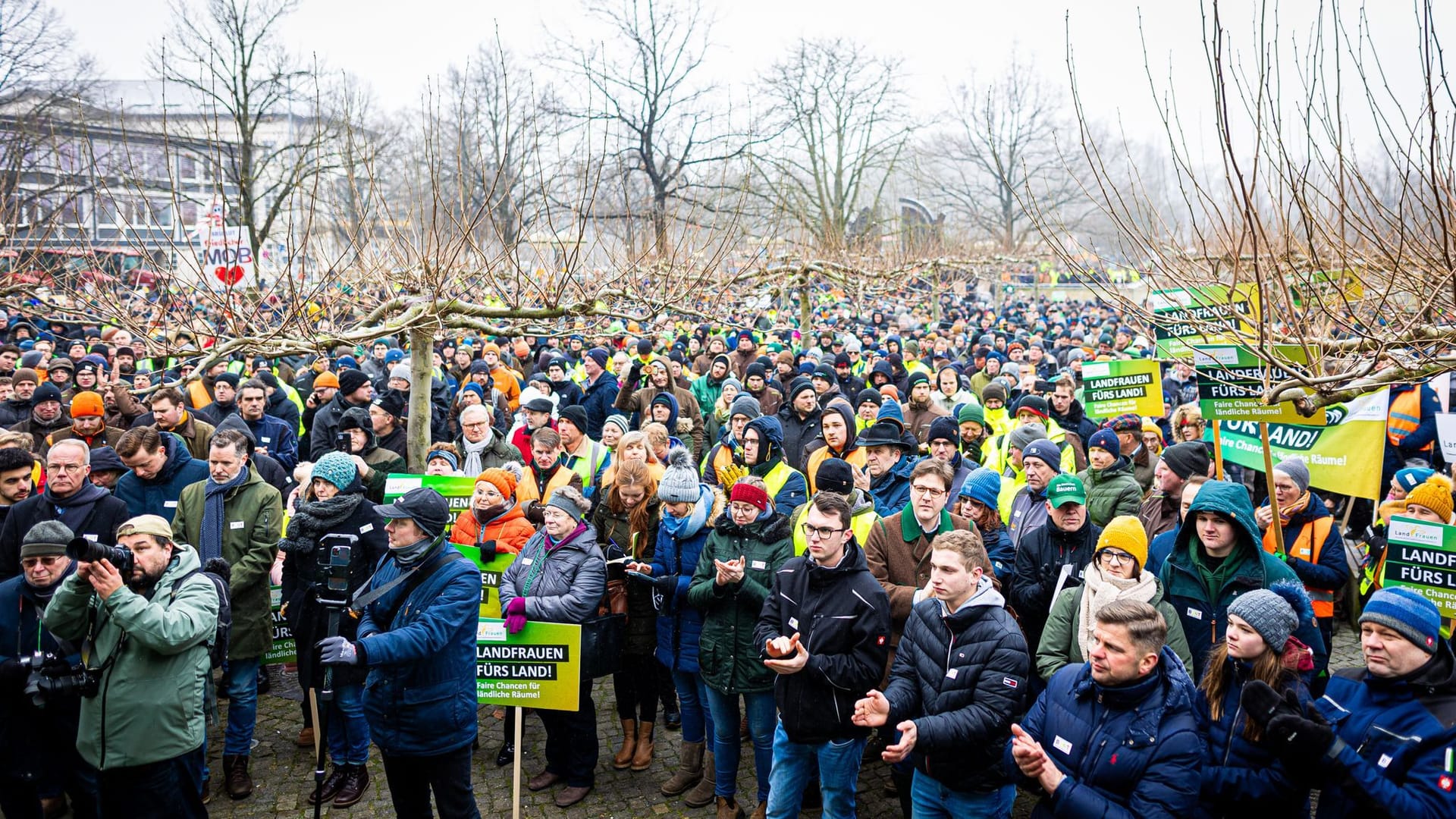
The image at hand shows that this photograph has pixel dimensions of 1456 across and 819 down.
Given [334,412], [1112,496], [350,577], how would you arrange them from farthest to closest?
[334,412], [1112,496], [350,577]

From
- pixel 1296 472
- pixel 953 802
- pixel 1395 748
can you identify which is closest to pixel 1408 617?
pixel 1395 748

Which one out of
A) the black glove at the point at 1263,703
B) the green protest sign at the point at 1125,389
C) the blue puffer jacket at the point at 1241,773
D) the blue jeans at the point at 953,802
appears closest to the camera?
the black glove at the point at 1263,703

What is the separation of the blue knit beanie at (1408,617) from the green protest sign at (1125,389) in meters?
5.35

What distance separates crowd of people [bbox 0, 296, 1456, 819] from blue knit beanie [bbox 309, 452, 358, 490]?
15mm

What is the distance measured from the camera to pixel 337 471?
5.28 metres

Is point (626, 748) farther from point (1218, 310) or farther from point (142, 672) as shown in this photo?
point (1218, 310)

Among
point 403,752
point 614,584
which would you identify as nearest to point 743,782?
point 614,584

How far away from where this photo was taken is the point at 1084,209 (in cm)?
6569

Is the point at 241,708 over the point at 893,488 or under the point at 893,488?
under

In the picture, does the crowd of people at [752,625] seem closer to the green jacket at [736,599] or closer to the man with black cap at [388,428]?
the green jacket at [736,599]

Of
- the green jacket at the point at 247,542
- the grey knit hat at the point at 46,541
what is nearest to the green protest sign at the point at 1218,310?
the green jacket at the point at 247,542

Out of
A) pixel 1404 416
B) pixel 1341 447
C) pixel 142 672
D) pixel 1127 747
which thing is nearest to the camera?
pixel 1127 747

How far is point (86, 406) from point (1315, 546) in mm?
8626

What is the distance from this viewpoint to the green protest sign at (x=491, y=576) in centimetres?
553
